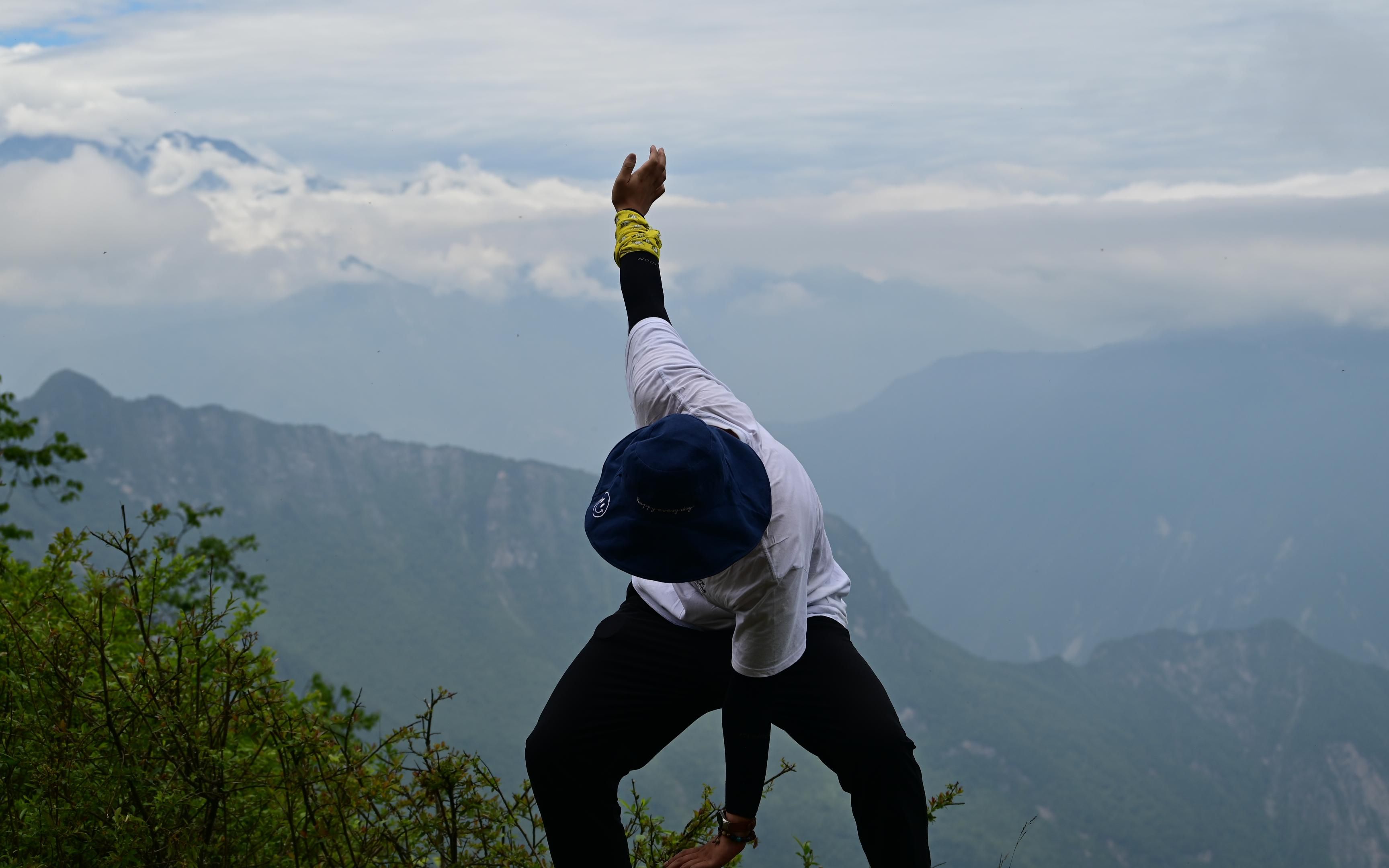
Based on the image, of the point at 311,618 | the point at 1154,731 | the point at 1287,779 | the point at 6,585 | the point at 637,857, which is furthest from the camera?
the point at 1154,731

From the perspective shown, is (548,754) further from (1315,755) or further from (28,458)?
(1315,755)

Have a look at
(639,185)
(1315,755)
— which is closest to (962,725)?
(1315,755)

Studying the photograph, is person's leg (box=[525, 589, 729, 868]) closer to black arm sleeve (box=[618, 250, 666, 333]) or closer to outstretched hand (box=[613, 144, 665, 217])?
black arm sleeve (box=[618, 250, 666, 333])

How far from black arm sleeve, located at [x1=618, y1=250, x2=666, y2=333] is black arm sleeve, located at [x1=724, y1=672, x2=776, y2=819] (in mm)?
1500

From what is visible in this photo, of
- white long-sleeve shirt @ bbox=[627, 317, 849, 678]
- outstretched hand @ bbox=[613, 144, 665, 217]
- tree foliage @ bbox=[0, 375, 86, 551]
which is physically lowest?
tree foliage @ bbox=[0, 375, 86, 551]

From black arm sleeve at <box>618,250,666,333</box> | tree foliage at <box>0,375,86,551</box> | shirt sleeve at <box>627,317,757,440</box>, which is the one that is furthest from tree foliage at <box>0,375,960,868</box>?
tree foliage at <box>0,375,86,551</box>

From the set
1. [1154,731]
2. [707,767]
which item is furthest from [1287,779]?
[707,767]

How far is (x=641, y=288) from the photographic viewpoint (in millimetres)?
4047

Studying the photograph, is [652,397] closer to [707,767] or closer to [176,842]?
[176,842]

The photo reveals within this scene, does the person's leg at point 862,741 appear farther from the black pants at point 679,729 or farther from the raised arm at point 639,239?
the raised arm at point 639,239

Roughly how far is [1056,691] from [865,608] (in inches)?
1544

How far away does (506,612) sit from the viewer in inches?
7421

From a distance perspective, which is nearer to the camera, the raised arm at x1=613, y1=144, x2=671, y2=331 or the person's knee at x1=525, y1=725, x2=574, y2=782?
the person's knee at x1=525, y1=725, x2=574, y2=782

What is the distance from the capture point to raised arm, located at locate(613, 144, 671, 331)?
13.3 ft
